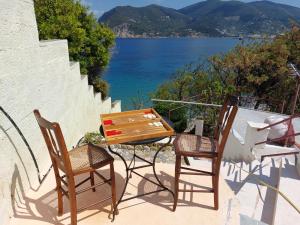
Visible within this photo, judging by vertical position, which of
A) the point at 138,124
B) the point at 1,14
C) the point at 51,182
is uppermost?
the point at 1,14

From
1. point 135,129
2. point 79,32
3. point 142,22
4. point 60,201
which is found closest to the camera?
point 60,201

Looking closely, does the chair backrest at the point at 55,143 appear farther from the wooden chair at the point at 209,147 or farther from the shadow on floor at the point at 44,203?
the wooden chair at the point at 209,147

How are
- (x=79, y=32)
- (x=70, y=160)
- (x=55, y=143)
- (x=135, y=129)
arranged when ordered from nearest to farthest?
1. (x=55, y=143)
2. (x=70, y=160)
3. (x=135, y=129)
4. (x=79, y=32)

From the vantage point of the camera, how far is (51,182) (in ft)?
9.86

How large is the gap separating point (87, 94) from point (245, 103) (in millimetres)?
6911

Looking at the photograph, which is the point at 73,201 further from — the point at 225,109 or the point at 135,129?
the point at 225,109

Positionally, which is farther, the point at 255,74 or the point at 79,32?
the point at 255,74

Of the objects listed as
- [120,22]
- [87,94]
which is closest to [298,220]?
[87,94]

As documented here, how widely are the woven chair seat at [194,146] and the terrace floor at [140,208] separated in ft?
1.98

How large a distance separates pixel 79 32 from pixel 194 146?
5482 mm

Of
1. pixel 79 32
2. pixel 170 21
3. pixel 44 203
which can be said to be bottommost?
pixel 44 203

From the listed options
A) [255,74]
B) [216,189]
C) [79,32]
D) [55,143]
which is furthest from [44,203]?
[255,74]

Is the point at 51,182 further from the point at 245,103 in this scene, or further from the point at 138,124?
the point at 245,103

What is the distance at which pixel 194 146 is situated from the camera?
2.55m
